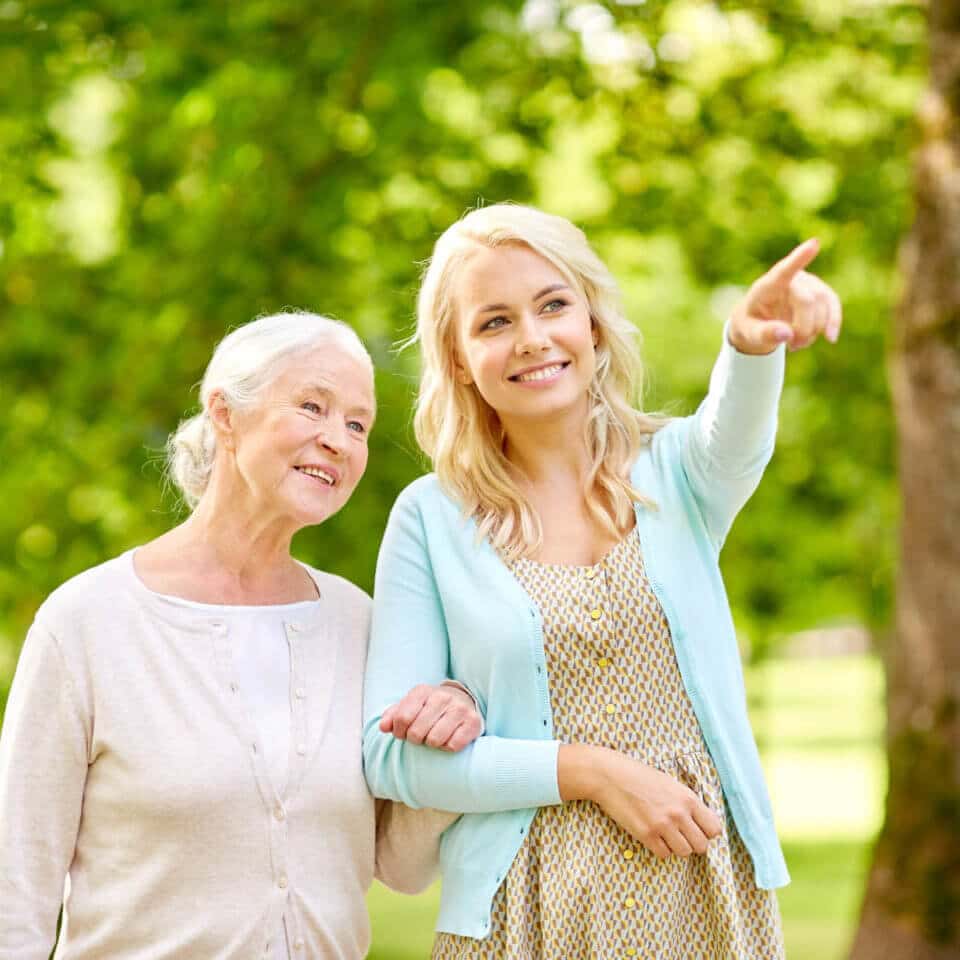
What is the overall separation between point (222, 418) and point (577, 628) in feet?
3.03

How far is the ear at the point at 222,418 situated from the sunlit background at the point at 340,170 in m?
3.31

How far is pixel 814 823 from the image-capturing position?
22.4 metres

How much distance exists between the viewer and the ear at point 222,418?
3.27 metres

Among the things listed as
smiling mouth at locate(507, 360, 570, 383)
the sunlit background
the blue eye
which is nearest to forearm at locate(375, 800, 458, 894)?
smiling mouth at locate(507, 360, 570, 383)

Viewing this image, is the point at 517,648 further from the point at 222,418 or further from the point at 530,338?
the point at 222,418

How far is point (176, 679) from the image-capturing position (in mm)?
3074

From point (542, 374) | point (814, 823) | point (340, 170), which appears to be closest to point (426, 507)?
point (542, 374)

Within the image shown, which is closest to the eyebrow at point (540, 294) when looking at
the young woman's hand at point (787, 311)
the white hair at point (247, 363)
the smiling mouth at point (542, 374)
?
the smiling mouth at point (542, 374)

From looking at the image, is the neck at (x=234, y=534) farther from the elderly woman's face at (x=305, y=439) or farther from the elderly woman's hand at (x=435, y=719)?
the elderly woman's hand at (x=435, y=719)

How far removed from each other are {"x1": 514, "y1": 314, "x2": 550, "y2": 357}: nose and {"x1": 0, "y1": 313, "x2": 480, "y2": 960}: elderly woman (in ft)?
1.22

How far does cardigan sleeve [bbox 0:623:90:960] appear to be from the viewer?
299 cm

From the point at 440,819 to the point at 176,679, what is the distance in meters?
0.63

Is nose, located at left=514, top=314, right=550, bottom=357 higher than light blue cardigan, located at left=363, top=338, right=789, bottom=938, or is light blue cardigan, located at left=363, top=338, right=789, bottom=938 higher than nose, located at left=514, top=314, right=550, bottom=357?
nose, located at left=514, top=314, right=550, bottom=357

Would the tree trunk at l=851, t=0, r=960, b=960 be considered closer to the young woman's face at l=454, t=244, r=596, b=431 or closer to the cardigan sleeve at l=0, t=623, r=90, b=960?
the young woman's face at l=454, t=244, r=596, b=431
